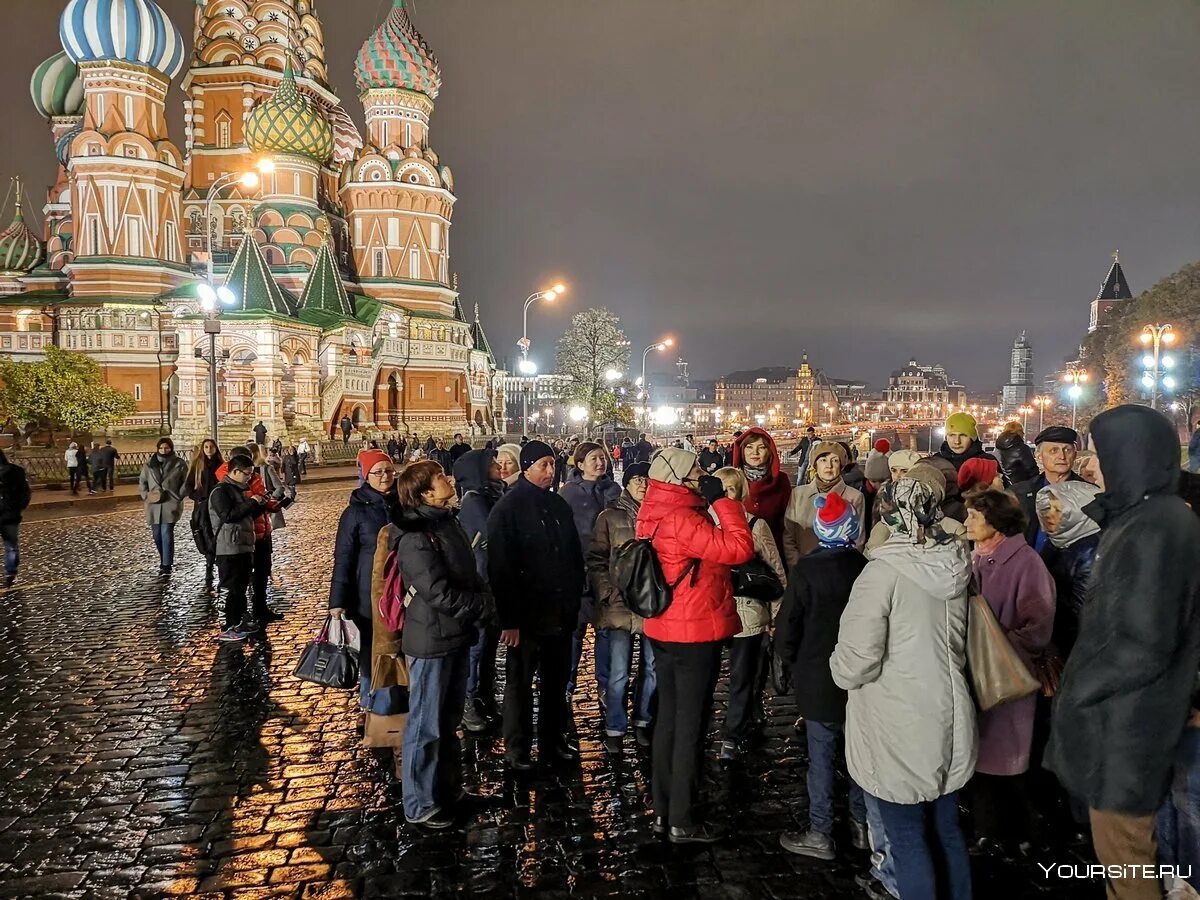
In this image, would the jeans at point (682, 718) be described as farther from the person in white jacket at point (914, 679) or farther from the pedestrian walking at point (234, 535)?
the pedestrian walking at point (234, 535)

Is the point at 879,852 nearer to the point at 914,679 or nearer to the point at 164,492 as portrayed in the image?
the point at 914,679

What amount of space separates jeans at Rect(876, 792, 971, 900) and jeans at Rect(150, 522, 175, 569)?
33.2 ft

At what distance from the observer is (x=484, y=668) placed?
19.0 feet

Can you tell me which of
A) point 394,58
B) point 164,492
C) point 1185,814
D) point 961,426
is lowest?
point 1185,814

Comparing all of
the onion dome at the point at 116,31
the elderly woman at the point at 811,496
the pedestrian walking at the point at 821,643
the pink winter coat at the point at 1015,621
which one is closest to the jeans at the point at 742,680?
the elderly woman at the point at 811,496

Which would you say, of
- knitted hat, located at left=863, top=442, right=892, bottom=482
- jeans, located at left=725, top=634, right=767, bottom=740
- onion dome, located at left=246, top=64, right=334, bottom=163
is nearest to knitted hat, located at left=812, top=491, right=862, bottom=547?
jeans, located at left=725, top=634, right=767, bottom=740

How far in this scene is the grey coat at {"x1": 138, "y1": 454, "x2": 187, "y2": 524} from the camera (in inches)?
405

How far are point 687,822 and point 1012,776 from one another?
60.9 inches

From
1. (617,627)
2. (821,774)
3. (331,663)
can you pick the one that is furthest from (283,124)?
(821,774)

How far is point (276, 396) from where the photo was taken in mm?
32938

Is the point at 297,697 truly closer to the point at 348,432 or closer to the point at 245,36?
the point at 348,432

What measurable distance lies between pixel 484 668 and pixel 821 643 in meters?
2.96

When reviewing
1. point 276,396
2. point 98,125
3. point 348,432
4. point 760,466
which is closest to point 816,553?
point 760,466

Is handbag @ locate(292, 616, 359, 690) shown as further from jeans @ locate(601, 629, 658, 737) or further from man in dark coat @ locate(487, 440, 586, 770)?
jeans @ locate(601, 629, 658, 737)
